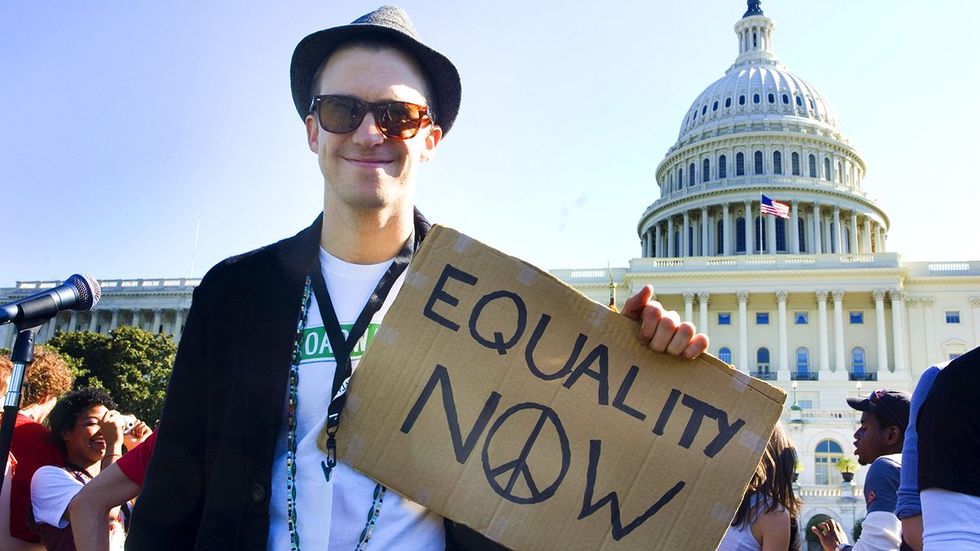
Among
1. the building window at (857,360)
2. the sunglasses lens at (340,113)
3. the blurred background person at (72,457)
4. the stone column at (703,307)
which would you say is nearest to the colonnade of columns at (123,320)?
the stone column at (703,307)

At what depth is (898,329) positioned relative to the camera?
5631 centimetres

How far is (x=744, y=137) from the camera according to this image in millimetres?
Answer: 77312

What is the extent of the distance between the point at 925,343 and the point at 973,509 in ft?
200

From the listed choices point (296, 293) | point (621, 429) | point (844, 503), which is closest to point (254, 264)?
point (296, 293)

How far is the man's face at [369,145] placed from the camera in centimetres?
262

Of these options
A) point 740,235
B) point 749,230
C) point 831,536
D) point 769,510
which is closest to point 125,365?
point 831,536

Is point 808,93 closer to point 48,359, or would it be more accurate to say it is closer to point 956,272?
point 956,272

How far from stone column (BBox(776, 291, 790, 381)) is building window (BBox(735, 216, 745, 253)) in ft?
43.3

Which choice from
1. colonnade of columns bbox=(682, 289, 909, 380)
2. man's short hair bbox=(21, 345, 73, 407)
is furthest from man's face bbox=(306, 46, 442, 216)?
colonnade of columns bbox=(682, 289, 909, 380)

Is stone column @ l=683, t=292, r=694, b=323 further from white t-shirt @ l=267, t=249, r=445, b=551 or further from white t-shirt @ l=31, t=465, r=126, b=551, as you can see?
white t-shirt @ l=267, t=249, r=445, b=551

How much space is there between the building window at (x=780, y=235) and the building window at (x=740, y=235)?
277 centimetres

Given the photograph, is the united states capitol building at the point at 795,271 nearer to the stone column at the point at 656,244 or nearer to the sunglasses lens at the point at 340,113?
the stone column at the point at 656,244

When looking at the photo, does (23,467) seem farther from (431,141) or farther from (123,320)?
(123,320)

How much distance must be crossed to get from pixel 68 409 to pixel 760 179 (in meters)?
73.6
